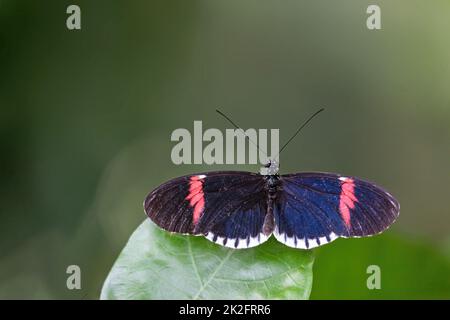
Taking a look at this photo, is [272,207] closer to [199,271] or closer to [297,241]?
[297,241]

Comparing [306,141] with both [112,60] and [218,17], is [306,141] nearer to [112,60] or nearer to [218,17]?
[218,17]

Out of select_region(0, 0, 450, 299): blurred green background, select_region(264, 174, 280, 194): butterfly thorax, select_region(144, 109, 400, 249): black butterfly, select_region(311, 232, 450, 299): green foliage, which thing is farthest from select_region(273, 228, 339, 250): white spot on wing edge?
select_region(0, 0, 450, 299): blurred green background

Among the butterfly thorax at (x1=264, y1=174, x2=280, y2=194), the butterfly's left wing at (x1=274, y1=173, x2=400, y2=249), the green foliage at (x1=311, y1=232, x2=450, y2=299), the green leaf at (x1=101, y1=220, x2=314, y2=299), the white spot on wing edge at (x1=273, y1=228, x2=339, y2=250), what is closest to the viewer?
the green leaf at (x1=101, y1=220, x2=314, y2=299)

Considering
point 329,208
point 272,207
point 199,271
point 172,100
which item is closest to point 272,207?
point 272,207

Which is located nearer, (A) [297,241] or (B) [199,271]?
(B) [199,271]

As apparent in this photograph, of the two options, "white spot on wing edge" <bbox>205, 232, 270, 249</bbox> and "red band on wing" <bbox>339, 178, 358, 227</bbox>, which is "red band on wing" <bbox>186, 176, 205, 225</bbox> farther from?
"red band on wing" <bbox>339, 178, 358, 227</bbox>

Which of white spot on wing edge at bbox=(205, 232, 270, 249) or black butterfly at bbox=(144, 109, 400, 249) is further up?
black butterfly at bbox=(144, 109, 400, 249)
